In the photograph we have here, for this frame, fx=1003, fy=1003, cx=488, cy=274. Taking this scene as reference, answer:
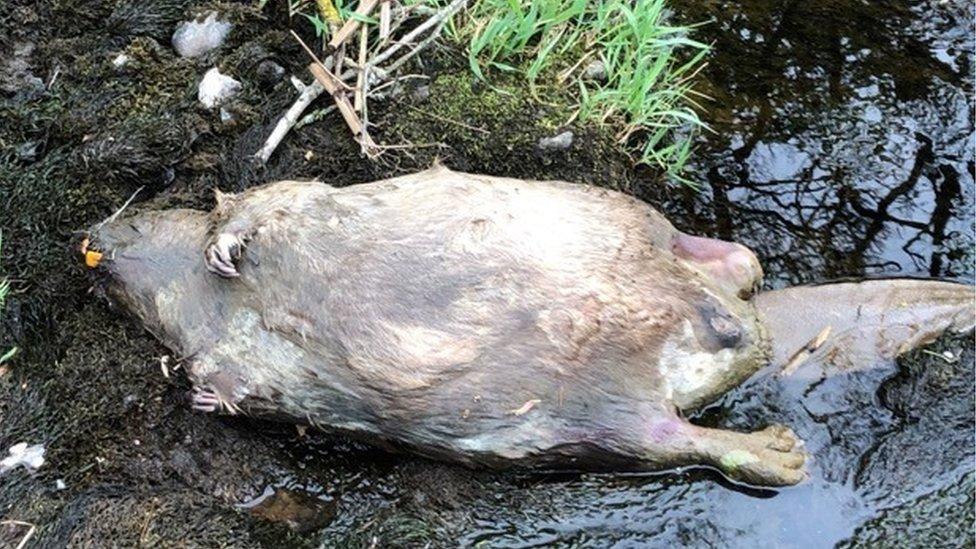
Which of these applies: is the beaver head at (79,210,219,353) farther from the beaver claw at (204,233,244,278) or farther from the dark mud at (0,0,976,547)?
the dark mud at (0,0,976,547)

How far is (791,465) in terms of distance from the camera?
9.53ft

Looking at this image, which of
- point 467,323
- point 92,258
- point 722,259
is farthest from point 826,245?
point 92,258

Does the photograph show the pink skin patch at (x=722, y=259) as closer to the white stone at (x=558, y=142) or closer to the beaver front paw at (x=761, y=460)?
the beaver front paw at (x=761, y=460)

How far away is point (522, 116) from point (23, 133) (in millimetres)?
1859

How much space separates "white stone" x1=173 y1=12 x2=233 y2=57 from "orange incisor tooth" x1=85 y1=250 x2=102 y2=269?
100 cm

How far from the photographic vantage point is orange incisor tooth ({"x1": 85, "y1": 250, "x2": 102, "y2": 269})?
3178 mm

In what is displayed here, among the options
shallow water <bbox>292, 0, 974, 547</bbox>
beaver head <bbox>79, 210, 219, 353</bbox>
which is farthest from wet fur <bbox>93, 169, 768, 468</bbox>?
shallow water <bbox>292, 0, 974, 547</bbox>

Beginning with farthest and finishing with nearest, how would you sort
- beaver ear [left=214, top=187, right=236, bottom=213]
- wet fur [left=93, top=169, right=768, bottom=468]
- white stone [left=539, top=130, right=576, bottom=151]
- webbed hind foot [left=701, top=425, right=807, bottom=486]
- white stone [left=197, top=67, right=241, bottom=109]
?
white stone [left=197, top=67, right=241, bottom=109] < white stone [left=539, top=130, right=576, bottom=151] < beaver ear [left=214, top=187, right=236, bottom=213] < webbed hind foot [left=701, top=425, right=807, bottom=486] < wet fur [left=93, top=169, right=768, bottom=468]

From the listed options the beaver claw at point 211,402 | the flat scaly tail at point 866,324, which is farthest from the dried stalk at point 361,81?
the flat scaly tail at point 866,324

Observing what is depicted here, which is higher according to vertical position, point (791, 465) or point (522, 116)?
point (522, 116)

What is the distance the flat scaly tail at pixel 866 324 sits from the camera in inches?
120

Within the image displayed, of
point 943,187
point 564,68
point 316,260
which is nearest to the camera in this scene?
point 316,260

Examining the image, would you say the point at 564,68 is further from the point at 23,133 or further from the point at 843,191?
the point at 23,133

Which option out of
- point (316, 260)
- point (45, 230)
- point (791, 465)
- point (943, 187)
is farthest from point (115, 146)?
point (943, 187)
